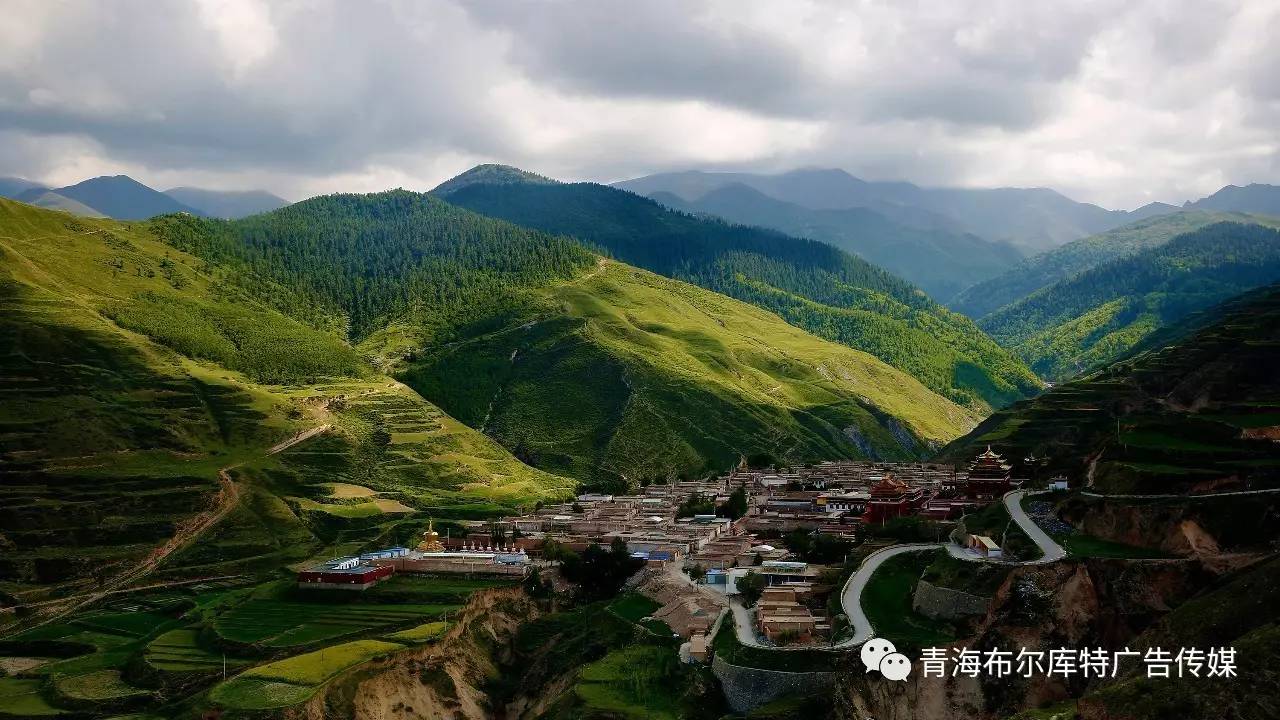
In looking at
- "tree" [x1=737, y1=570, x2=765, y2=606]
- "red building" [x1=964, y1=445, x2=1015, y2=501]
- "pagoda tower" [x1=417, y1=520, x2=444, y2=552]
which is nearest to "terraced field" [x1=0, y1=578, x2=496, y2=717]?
"pagoda tower" [x1=417, y1=520, x2=444, y2=552]

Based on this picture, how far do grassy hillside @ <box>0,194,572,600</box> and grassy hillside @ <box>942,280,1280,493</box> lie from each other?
51444mm

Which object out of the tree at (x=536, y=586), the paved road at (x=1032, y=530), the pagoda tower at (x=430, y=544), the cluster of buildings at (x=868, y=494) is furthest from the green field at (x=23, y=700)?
the paved road at (x=1032, y=530)

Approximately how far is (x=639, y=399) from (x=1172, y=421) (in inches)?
3679

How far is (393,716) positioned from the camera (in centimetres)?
6050

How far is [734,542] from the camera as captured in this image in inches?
3219

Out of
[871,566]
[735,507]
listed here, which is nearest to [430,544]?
[735,507]

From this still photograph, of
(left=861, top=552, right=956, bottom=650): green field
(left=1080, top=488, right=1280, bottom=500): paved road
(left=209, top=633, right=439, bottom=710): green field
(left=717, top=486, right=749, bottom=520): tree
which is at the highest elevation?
(left=1080, top=488, right=1280, bottom=500): paved road

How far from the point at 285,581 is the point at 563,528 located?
72.4 ft

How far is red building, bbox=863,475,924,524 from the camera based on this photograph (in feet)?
262

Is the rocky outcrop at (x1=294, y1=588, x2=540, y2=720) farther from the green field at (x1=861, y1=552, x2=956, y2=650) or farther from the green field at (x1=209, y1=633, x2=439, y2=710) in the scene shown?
the green field at (x1=861, y1=552, x2=956, y2=650)

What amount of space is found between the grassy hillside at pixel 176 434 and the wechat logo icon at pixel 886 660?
202ft

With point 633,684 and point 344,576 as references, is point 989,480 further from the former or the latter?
point 344,576

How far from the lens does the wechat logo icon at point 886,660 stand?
44.9 meters

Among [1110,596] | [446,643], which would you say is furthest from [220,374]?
[1110,596]
